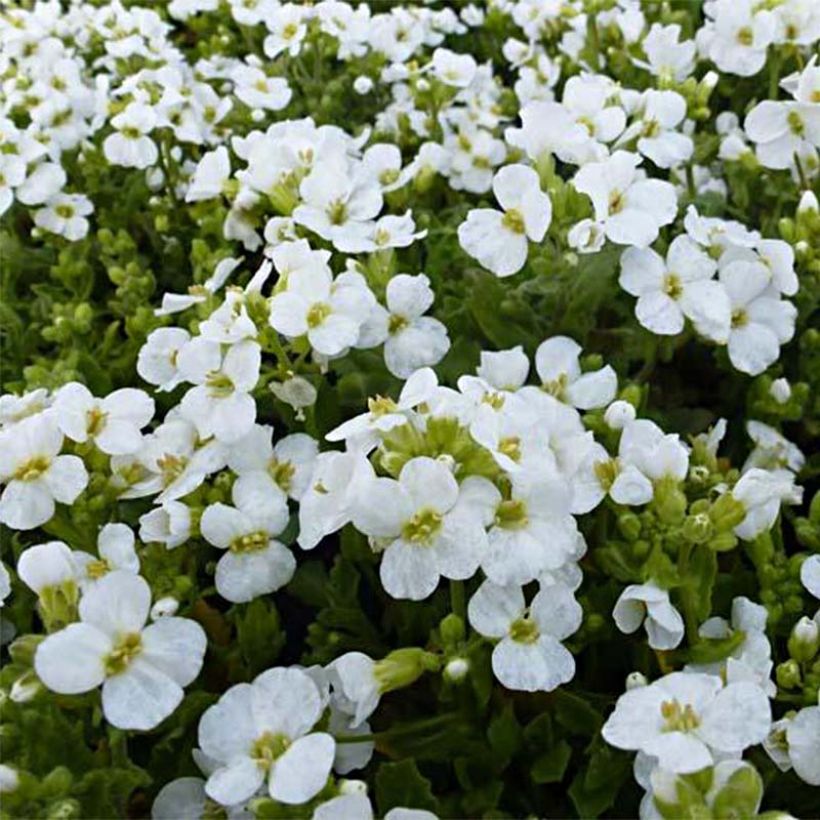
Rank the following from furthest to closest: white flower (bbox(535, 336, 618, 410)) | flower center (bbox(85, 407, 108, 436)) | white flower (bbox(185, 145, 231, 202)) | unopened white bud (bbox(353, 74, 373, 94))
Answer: unopened white bud (bbox(353, 74, 373, 94)) → white flower (bbox(185, 145, 231, 202)) → white flower (bbox(535, 336, 618, 410)) → flower center (bbox(85, 407, 108, 436))

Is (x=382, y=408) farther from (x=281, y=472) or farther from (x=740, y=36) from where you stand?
(x=740, y=36)

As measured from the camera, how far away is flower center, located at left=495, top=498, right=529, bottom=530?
1.14 meters

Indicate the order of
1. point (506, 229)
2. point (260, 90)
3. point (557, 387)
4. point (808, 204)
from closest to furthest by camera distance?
point (557, 387)
point (506, 229)
point (808, 204)
point (260, 90)

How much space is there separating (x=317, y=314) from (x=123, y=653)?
472 millimetres

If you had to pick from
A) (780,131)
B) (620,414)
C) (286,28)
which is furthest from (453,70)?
(620,414)

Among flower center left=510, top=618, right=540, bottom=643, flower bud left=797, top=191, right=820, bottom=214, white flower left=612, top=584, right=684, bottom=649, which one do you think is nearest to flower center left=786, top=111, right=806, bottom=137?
flower bud left=797, top=191, right=820, bottom=214

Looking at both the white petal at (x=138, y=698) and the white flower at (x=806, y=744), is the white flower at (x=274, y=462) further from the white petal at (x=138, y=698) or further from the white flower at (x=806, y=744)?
the white flower at (x=806, y=744)

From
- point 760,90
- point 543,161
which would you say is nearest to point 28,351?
point 543,161

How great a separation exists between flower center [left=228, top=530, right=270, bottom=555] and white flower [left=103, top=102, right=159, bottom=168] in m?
0.91

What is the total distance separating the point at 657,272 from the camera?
152 centimetres

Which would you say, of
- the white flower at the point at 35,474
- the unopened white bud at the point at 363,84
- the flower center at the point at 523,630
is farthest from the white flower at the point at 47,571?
the unopened white bud at the point at 363,84

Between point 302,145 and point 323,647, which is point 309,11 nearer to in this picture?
point 302,145

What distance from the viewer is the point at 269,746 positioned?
108 centimetres

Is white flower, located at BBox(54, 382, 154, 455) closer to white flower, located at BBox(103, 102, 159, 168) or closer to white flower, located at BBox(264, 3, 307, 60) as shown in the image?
white flower, located at BBox(103, 102, 159, 168)
